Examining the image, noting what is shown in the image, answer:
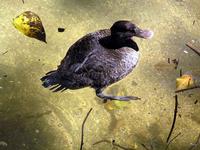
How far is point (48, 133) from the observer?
346 cm

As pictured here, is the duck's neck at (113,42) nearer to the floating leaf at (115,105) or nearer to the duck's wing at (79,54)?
the duck's wing at (79,54)

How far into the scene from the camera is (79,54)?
3.58 metres

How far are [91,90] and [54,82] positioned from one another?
0.32m

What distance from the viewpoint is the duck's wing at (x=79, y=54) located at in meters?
3.56

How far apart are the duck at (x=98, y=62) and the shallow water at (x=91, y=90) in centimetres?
8

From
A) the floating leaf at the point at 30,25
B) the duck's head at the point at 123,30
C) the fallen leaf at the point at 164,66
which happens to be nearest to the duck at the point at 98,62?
the duck's head at the point at 123,30

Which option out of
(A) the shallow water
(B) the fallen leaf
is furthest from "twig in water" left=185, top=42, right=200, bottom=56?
(B) the fallen leaf

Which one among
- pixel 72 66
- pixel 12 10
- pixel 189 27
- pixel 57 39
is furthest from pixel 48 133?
pixel 189 27

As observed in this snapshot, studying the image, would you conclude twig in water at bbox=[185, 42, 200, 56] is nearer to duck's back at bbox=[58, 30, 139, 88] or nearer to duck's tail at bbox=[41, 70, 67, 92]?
duck's back at bbox=[58, 30, 139, 88]

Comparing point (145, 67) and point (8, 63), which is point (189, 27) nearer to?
point (145, 67)

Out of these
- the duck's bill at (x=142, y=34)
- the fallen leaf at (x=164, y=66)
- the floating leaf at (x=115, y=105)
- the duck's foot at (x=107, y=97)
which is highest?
the duck's bill at (x=142, y=34)

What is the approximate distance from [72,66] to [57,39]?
1.92 ft

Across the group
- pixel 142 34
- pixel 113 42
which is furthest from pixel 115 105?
pixel 142 34

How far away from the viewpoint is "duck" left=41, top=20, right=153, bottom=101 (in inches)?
141
